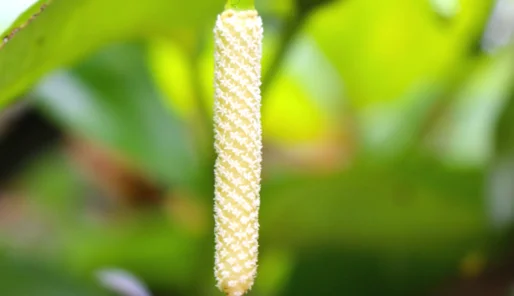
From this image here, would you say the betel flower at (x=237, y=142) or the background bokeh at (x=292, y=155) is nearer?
the betel flower at (x=237, y=142)

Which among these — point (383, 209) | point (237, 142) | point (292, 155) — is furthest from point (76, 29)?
point (292, 155)

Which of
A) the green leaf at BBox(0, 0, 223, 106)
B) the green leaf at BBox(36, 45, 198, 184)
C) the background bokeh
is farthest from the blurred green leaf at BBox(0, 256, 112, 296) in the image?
the green leaf at BBox(0, 0, 223, 106)

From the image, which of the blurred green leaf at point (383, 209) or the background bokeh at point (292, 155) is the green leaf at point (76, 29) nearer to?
the background bokeh at point (292, 155)

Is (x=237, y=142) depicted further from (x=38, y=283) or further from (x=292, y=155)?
(x=292, y=155)

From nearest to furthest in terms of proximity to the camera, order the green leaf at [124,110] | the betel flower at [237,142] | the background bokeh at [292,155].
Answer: the betel flower at [237,142], the background bokeh at [292,155], the green leaf at [124,110]

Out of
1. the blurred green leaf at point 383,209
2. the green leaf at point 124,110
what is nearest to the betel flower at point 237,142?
the blurred green leaf at point 383,209

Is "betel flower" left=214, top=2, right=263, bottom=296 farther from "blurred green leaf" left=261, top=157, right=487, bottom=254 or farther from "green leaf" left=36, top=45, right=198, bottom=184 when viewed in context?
"green leaf" left=36, top=45, right=198, bottom=184

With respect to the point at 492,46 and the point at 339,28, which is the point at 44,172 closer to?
the point at 339,28
